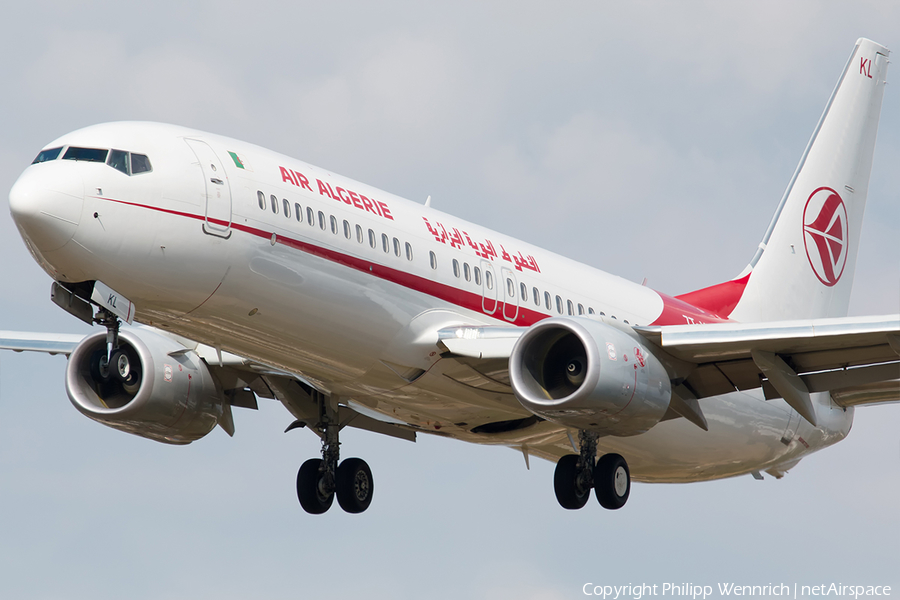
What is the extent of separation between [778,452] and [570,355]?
9255 mm

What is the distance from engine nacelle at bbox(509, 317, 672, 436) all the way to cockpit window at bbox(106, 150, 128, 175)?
6.85 metres

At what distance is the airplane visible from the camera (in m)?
19.3

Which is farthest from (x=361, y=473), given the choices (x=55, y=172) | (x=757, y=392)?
(x=55, y=172)

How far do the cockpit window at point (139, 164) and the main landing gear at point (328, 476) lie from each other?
8.21 metres

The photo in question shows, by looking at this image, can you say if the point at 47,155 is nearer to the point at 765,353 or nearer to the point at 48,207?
the point at 48,207

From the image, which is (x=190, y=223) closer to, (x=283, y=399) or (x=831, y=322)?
(x=283, y=399)

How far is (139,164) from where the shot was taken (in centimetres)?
1939

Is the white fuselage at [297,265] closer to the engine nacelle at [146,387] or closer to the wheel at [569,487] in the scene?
the wheel at [569,487]

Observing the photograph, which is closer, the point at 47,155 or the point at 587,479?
the point at 47,155

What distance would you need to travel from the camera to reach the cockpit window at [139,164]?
1930cm

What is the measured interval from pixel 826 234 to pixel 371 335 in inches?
690

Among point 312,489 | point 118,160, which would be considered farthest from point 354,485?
point 118,160

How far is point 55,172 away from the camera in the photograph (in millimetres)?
18766

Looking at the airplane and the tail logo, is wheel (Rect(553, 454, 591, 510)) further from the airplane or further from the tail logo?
the tail logo
